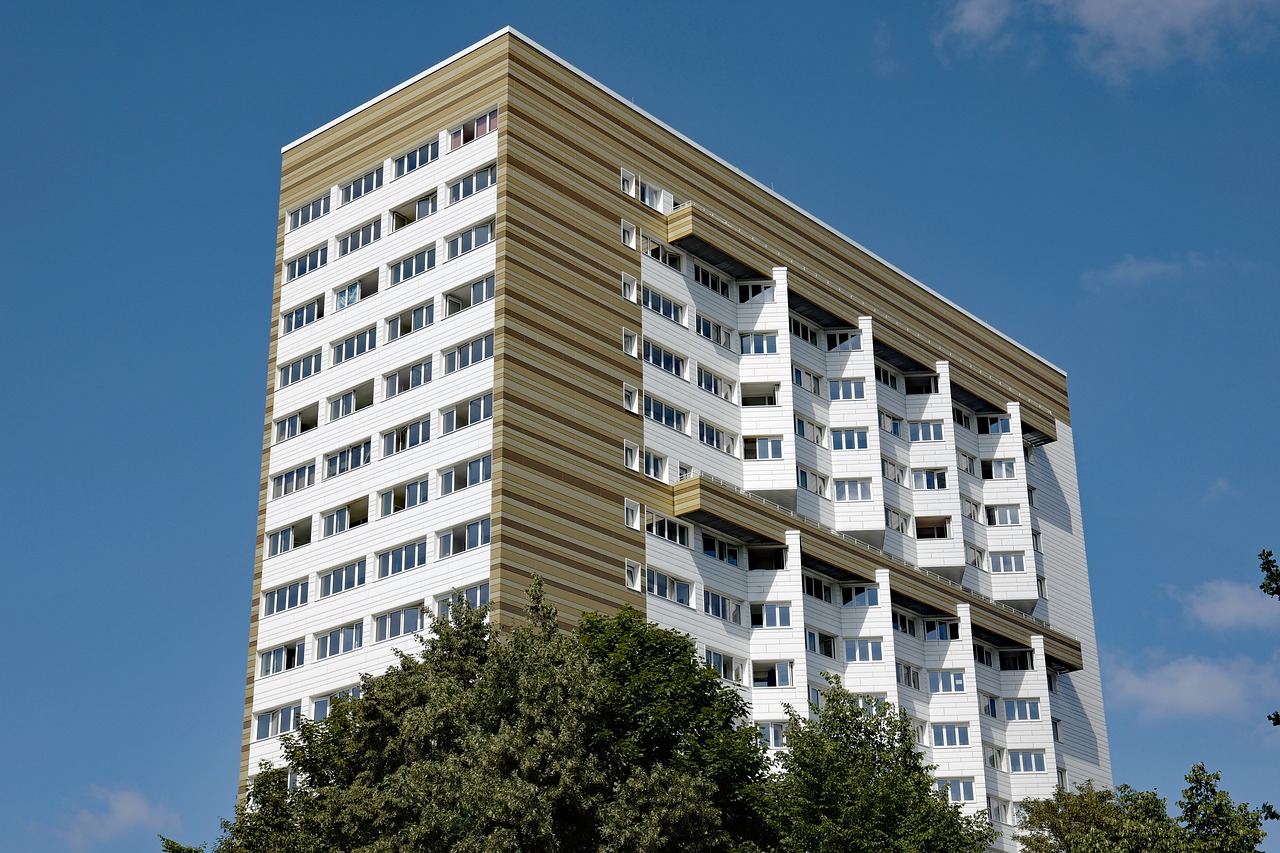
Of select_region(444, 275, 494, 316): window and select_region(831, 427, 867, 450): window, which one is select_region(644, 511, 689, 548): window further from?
select_region(831, 427, 867, 450): window

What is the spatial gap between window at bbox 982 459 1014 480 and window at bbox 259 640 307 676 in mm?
54593

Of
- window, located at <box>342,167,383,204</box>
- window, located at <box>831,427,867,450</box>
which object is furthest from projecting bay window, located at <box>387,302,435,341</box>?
window, located at <box>831,427,867,450</box>

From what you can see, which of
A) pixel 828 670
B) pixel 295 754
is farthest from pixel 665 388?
pixel 295 754

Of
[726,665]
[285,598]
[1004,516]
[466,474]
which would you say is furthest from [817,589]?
[285,598]

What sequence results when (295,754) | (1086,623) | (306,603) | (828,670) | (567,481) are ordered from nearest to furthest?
(295,754) < (567,481) < (306,603) < (828,670) < (1086,623)

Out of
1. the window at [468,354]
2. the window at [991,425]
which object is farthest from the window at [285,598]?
the window at [991,425]

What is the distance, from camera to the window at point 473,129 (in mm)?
102375

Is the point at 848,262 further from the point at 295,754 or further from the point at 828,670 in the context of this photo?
the point at 295,754

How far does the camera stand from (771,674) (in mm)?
106062

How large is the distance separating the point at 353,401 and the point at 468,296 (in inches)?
405

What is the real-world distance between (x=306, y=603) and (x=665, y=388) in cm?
2456

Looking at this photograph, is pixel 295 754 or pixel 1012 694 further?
pixel 1012 694

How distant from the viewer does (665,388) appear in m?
105

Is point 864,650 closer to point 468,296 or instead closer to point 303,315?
point 468,296
